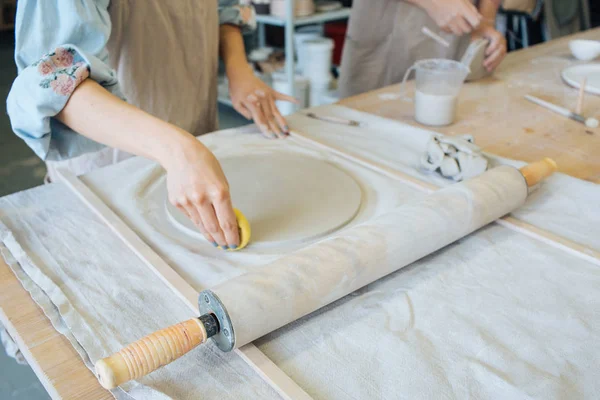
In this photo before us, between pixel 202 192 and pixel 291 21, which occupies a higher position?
pixel 202 192

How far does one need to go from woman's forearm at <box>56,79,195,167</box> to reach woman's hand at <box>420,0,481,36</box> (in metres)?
0.94

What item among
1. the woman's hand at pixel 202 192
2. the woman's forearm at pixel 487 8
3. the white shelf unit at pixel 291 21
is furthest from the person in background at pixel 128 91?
the white shelf unit at pixel 291 21

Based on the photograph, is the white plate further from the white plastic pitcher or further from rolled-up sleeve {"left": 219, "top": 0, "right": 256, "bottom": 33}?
rolled-up sleeve {"left": 219, "top": 0, "right": 256, "bottom": 33}

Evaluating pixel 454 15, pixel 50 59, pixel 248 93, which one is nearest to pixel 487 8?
pixel 454 15

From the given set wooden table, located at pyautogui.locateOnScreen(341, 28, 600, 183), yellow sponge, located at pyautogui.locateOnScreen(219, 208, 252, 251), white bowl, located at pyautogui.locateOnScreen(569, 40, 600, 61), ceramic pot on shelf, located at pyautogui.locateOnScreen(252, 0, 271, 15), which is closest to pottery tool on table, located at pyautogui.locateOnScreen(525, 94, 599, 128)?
wooden table, located at pyautogui.locateOnScreen(341, 28, 600, 183)

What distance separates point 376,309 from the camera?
1.92 feet

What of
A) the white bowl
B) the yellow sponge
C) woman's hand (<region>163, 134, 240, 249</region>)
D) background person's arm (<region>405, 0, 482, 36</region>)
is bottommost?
the white bowl

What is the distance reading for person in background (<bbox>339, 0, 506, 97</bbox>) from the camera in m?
1.37

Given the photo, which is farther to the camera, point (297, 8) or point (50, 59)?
point (297, 8)

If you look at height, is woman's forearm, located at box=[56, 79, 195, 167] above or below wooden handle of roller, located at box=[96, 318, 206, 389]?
above

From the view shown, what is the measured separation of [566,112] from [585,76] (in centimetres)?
28

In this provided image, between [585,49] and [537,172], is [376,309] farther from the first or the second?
[585,49]

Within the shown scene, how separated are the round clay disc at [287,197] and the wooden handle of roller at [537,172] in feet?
0.88

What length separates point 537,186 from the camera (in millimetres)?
834
